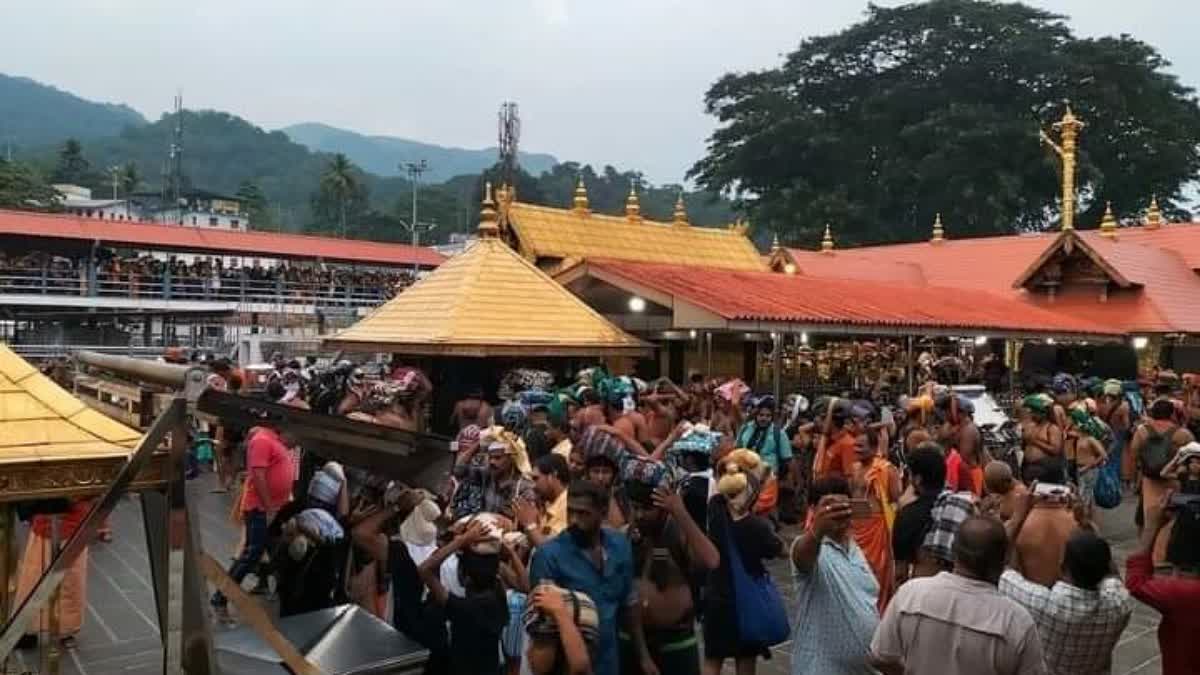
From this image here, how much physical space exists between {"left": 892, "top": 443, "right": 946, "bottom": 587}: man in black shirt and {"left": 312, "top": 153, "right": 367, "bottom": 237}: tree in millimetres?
70940

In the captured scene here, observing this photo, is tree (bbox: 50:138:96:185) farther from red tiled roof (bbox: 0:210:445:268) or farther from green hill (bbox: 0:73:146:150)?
green hill (bbox: 0:73:146:150)

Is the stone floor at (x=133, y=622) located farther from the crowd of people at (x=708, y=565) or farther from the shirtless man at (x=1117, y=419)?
the shirtless man at (x=1117, y=419)

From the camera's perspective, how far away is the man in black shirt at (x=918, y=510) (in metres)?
4.85

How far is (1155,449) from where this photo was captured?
759 cm

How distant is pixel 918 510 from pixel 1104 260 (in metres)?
17.6

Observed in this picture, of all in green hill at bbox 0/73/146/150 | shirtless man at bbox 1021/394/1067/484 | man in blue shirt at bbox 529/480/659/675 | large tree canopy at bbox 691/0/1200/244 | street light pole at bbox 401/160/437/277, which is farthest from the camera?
green hill at bbox 0/73/146/150

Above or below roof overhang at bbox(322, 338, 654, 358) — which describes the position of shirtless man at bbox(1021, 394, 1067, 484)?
below

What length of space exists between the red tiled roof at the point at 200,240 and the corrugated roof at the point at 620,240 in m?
14.3

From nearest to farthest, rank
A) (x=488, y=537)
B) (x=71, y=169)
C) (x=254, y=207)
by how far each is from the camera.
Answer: (x=488, y=537), (x=254, y=207), (x=71, y=169)

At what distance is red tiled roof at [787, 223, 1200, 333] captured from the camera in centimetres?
1927

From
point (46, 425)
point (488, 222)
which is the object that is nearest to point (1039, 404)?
point (46, 425)

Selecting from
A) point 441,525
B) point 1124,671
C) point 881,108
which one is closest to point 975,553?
point 441,525

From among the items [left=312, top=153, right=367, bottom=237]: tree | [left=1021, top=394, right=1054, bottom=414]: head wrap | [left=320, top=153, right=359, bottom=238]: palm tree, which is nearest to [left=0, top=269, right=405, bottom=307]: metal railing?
[left=1021, top=394, right=1054, bottom=414]: head wrap

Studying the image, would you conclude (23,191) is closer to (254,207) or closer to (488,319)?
(254,207)
